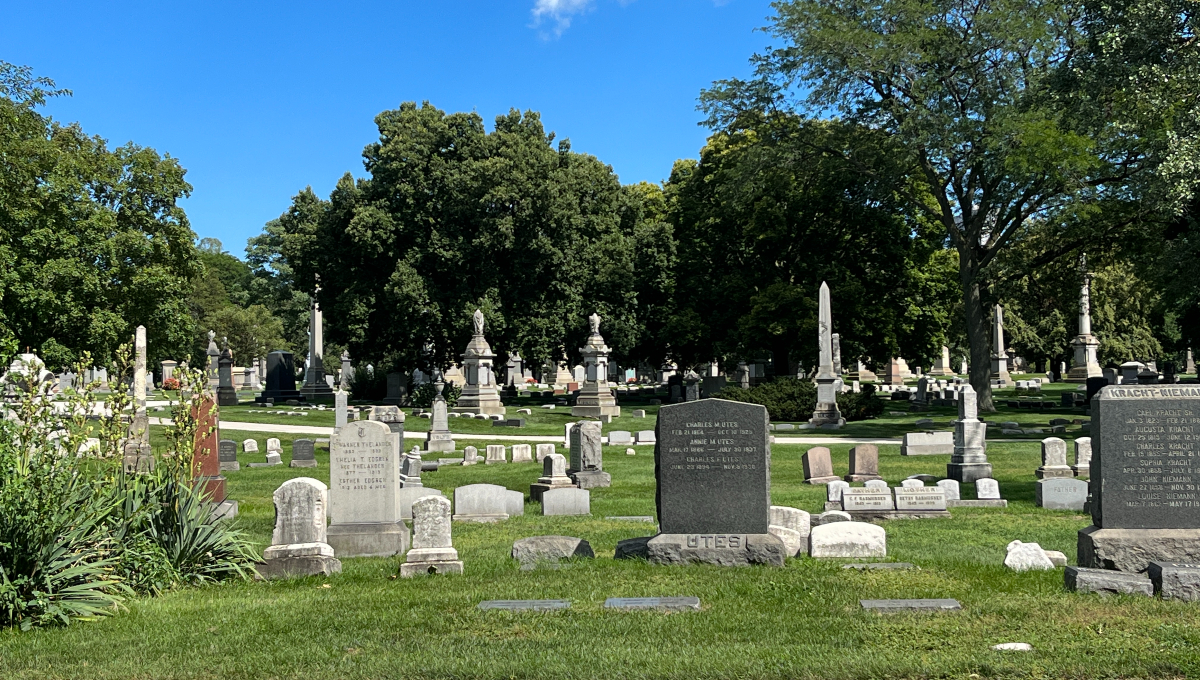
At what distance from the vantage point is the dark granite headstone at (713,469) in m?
9.60

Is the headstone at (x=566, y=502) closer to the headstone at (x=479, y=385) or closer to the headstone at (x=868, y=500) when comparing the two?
the headstone at (x=868, y=500)

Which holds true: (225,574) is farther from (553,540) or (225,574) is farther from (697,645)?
(697,645)

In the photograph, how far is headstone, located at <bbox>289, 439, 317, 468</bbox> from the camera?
2245 cm

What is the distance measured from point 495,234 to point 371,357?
9.40 meters

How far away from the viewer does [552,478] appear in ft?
55.9

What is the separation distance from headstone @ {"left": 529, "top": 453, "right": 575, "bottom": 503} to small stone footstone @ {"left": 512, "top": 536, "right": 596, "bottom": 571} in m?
6.66

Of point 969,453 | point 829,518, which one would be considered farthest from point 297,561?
point 969,453

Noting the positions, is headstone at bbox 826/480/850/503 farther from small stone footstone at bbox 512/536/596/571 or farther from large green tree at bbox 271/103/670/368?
large green tree at bbox 271/103/670/368

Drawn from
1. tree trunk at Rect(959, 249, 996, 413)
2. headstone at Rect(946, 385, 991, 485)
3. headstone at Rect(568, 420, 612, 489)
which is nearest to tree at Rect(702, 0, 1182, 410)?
tree trunk at Rect(959, 249, 996, 413)

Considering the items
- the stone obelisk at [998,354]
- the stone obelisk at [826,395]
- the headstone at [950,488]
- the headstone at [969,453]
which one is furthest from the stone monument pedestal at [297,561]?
the stone obelisk at [998,354]

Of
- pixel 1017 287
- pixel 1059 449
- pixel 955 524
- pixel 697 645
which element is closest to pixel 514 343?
pixel 1017 287

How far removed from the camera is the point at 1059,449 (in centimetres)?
1725

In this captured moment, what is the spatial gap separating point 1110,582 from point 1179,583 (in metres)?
0.49

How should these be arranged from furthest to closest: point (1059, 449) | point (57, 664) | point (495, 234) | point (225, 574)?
point (495, 234) → point (1059, 449) → point (225, 574) → point (57, 664)
